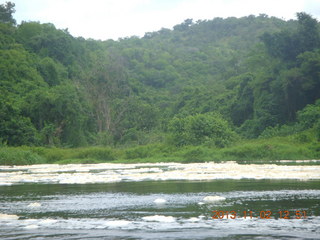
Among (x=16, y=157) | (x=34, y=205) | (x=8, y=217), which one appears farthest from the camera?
(x=16, y=157)

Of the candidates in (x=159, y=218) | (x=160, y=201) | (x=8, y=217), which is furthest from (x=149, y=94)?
(x=159, y=218)

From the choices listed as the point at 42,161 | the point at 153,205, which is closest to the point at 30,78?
the point at 42,161

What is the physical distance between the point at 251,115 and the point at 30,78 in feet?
101

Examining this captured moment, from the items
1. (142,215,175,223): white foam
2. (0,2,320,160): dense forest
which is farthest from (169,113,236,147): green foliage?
(142,215,175,223): white foam

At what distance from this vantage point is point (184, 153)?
41.7 metres

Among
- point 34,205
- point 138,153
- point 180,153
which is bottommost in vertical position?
point 138,153

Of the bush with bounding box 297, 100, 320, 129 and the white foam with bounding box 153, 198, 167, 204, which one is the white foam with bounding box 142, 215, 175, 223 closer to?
the white foam with bounding box 153, 198, 167, 204

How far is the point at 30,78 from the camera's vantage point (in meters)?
65.1

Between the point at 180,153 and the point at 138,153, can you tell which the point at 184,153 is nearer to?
the point at 180,153

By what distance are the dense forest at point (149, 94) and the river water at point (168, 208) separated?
21676mm

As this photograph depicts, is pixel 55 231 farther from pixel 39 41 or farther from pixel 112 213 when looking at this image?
pixel 39 41
